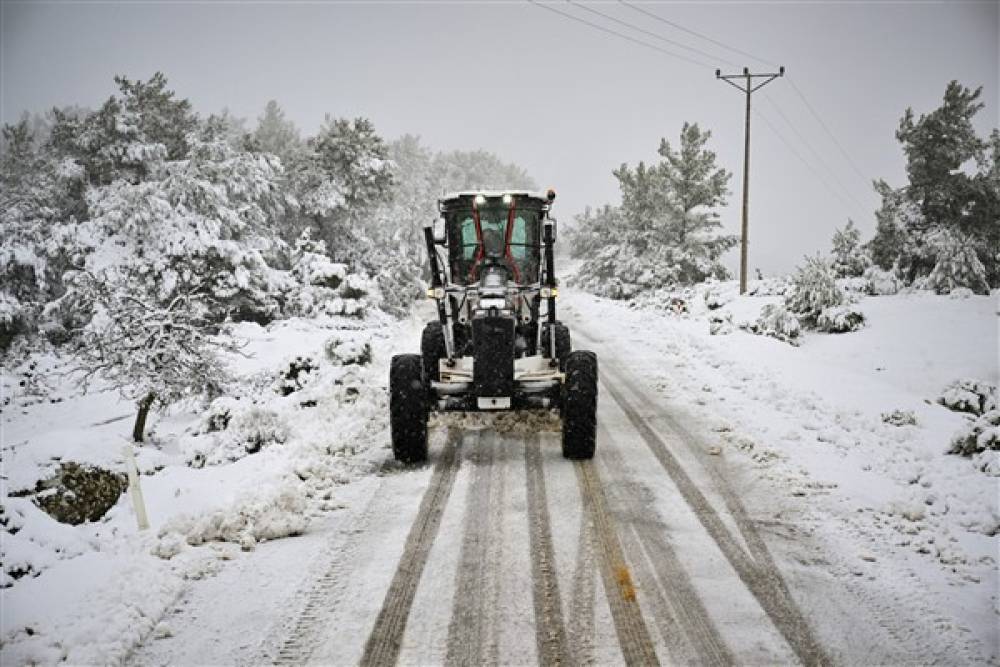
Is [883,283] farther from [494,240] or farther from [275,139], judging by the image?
[275,139]

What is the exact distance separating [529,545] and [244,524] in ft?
8.52

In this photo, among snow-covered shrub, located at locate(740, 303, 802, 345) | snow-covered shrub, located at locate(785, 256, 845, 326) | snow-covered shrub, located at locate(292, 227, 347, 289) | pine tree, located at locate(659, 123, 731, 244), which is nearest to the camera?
snow-covered shrub, located at locate(740, 303, 802, 345)

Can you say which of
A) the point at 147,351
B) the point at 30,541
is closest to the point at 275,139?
the point at 147,351

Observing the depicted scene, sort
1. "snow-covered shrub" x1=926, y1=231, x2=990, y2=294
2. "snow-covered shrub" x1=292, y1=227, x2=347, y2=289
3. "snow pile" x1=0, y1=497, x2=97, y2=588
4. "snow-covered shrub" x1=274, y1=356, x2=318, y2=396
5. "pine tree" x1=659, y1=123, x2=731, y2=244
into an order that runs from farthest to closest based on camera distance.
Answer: "pine tree" x1=659, y1=123, x2=731, y2=244
"snow-covered shrub" x1=292, y1=227, x2=347, y2=289
"snow-covered shrub" x1=926, y1=231, x2=990, y2=294
"snow-covered shrub" x1=274, y1=356, x2=318, y2=396
"snow pile" x1=0, y1=497, x2=97, y2=588

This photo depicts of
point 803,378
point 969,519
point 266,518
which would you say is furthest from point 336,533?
point 803,378

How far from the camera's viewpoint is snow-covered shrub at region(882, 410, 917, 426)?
7504 millimetres

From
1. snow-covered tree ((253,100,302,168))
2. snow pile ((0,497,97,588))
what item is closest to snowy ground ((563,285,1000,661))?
snow pile ((0,497,97,588))

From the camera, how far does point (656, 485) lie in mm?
5723

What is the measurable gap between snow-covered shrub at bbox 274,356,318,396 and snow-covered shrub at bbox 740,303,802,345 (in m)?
11.6

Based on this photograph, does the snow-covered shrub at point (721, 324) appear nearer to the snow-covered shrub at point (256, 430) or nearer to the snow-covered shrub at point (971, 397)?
the snow-covered shrub at point (971, 397)

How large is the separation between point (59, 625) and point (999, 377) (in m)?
13.4

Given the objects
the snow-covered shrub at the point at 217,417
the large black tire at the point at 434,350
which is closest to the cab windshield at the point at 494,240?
the large black tire at the point at 434,350

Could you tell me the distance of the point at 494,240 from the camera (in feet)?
24.6

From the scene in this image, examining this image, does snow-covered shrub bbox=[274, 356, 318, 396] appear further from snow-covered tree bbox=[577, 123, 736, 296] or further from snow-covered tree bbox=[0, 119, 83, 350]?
snow-covered tree bbox=[577, 123, 736, 296]
